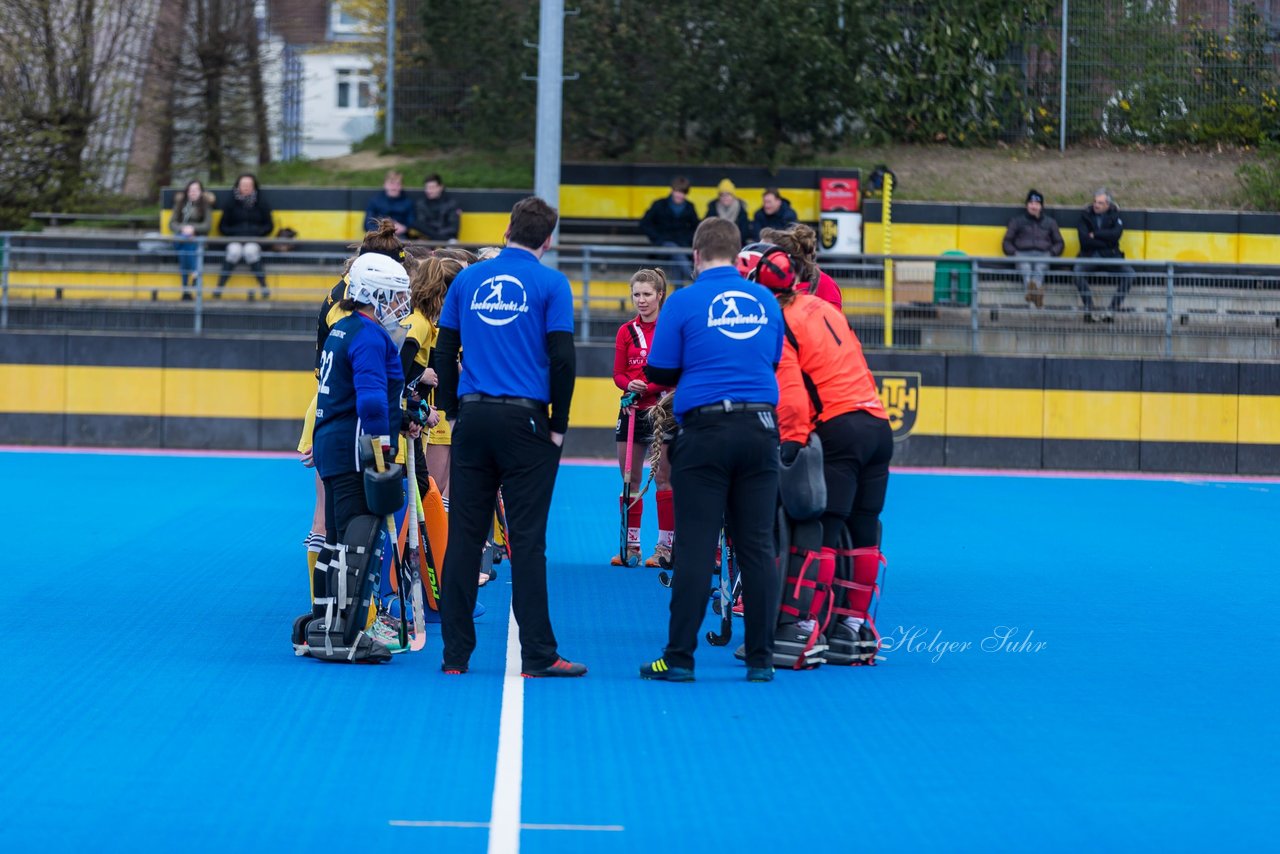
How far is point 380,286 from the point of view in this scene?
786 centimetres

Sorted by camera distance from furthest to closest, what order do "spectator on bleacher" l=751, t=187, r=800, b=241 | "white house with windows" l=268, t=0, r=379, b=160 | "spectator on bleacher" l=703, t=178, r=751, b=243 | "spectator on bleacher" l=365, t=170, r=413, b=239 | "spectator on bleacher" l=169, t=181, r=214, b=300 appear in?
"white house with windows" l=268, t=0, r=379, b=160, "spectator on bleacher" l=169, t=181, r=214, b=300, "spectator on bleacher" l=365, t=170, r=413, b=239, "spectator on bleacher" l=703, t=178, r=751, b=243, "spectator on bleacher" l=751, t=187, r=800, b=241

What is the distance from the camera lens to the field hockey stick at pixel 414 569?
333 inches

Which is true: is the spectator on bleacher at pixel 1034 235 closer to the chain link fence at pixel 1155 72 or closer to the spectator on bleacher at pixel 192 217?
the chain link fence at pixel 1155 72

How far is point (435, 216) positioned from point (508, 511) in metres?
15.1

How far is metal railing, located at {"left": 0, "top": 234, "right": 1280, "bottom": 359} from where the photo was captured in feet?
65.0

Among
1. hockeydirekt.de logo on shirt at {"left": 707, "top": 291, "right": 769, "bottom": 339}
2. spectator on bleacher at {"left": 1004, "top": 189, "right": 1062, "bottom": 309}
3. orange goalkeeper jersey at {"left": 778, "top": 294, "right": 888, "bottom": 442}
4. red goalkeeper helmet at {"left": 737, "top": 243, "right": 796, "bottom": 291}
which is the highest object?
spectator on bleacher at {"left": 1004, "top": 189, "right": 1062, "bottom": 309}

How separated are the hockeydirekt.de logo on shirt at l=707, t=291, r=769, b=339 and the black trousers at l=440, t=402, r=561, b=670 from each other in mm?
891

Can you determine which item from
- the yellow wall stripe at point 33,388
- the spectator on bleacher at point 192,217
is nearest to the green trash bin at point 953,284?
the spectator on bleacher at point 192,217

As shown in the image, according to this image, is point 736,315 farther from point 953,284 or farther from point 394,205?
point 394,205

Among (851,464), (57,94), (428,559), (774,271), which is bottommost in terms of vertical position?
(428,559)

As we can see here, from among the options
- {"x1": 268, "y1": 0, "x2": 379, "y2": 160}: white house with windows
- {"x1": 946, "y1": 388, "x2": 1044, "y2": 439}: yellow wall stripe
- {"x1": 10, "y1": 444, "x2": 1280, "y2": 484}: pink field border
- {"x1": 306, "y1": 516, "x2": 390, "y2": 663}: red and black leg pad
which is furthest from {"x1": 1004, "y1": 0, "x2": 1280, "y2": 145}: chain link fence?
{"x1": 306, "y1": 516, "x2": 390, "y2": 663}: red and black leg pad

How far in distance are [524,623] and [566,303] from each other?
4.78ft

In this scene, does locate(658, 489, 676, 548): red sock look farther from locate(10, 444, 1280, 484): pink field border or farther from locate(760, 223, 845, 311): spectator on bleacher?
locate(10, 444, 1280, 484): pink field border

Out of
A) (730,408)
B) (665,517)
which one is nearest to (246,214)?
(665,517)
